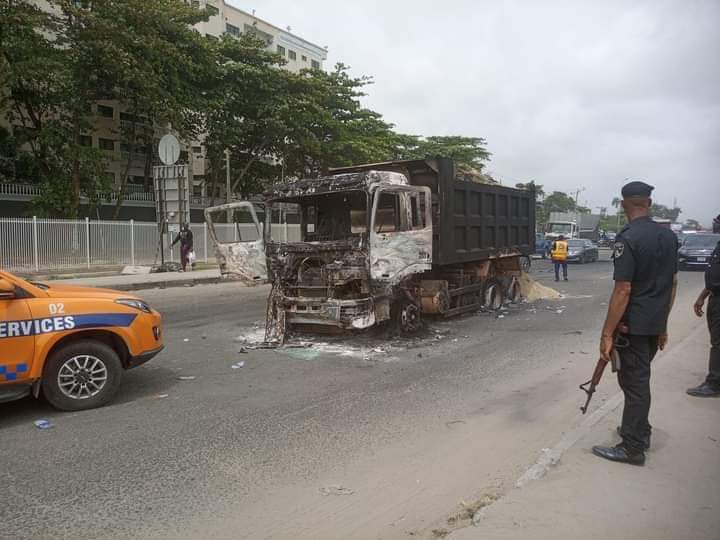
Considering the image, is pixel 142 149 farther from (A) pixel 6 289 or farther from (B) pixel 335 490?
(B) pixel 335 490

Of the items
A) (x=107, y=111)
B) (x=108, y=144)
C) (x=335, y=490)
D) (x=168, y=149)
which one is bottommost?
(x=335, y=490)

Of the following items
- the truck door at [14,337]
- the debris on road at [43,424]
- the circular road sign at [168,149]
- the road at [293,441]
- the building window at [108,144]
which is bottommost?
the road at [293,441]

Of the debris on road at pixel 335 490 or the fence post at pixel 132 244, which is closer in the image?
the debris on road at pixel 335 490

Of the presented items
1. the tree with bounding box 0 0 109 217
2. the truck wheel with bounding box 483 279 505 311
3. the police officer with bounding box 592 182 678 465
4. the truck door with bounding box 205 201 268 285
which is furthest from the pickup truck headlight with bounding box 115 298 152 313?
the tree with bounding box 0 0 109 217

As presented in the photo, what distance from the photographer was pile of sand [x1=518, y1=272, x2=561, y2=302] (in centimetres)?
1364

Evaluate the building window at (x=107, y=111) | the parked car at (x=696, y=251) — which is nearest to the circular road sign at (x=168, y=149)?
the building window at (x=107, y=111)

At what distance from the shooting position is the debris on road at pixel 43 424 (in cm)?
471

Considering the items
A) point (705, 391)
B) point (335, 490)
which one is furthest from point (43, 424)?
point (705, 391)

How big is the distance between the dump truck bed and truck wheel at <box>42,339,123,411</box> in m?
5.62

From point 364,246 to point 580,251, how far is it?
2347 centimetres

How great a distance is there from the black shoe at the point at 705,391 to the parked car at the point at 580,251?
23.8m

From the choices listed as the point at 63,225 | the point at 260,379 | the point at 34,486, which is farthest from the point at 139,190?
the point at 34,486

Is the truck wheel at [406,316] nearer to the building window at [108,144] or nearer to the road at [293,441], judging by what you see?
the road at [293,441]

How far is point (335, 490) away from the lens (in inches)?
141
